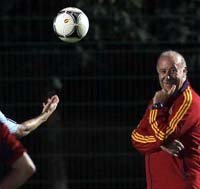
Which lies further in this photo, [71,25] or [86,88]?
[86,88]

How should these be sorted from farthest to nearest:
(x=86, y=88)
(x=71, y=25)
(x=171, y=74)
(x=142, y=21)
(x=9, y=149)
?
(x=142, y=21)
(x=86, y=88)
(x=71, y=25)
(x=171, y=74)
(x=9, y=149)

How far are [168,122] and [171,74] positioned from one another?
1.22 feet

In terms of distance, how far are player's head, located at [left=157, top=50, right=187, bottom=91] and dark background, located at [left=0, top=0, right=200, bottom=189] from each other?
2.61 m

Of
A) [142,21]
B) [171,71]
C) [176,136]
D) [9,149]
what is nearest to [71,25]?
[171,71]

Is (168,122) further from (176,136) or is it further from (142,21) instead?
(142,21)

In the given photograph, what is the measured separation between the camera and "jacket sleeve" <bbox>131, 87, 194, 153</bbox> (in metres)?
7.95

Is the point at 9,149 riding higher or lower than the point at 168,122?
higher

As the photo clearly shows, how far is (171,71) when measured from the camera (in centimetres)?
809

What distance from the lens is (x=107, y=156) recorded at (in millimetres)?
10867

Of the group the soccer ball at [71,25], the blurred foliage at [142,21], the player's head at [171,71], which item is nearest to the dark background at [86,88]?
the blurred foliage at [142,21]

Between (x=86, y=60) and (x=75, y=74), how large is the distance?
0.62 feet

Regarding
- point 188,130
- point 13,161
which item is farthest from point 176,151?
point 13,161

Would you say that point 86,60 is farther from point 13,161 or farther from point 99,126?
point 13,161

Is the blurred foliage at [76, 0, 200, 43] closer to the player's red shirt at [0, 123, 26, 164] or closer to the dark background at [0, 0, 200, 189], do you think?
the dark background at [0, 0, 200, 189]
